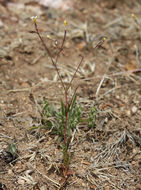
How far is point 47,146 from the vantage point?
2395 mm

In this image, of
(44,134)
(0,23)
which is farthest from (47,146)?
(0,23)

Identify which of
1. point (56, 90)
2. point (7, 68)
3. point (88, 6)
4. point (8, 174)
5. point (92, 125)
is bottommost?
point (8, 174)

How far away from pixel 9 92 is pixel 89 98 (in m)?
0.84

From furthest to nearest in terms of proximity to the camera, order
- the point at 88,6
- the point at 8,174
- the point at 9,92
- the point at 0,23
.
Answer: the point at 88,6 < the point at 0,23 < the point at 9,92 < the point at 8,174

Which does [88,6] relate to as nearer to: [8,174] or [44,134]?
[44,134]

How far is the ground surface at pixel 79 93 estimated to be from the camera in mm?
2252

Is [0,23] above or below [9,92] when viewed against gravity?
above

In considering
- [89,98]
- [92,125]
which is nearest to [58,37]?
[89,98]

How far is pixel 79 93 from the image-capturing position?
2.92 meters

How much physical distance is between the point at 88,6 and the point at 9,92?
2203 mm

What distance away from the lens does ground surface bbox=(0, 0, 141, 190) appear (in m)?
2.25

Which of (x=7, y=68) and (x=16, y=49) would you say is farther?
(x=16, y=49)

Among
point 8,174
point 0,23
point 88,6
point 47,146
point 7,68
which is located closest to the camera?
point 8,174

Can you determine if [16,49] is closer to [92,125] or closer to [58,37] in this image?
[58,37]
